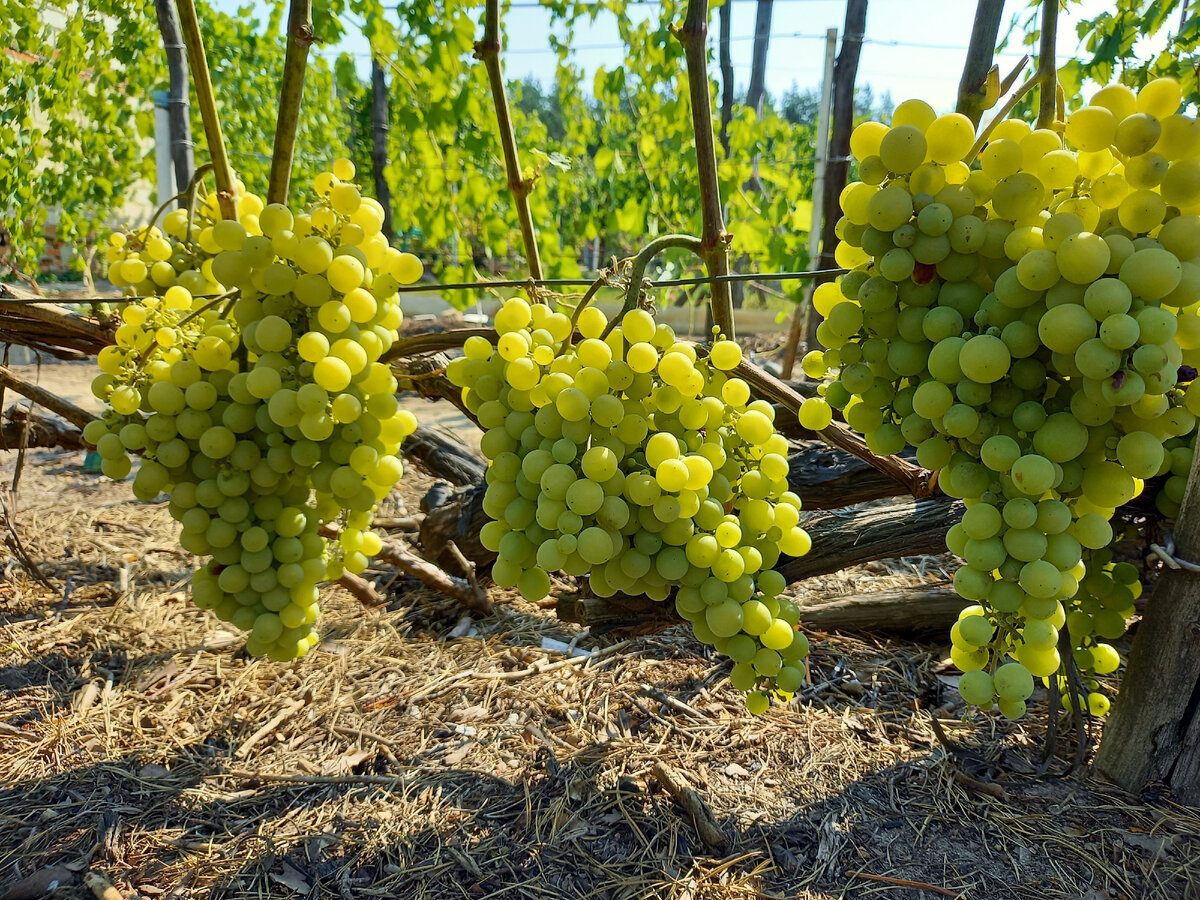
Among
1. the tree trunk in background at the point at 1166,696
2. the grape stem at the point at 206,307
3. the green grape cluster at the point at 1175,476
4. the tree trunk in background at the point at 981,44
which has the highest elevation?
the tree trunk in background at the point at 981,44

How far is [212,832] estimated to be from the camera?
143cm

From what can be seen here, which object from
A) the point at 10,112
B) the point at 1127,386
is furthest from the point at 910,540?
the point at 10,112

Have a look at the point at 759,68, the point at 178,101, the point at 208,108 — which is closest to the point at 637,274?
the point at 208,108

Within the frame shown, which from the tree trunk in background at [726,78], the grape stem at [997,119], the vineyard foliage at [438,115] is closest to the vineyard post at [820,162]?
the vineyard foliage at [438,115]

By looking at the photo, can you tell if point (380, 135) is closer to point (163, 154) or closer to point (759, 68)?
point (759, 68)

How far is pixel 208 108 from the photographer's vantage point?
4.81ft

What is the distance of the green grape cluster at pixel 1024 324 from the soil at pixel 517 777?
553 millimetres

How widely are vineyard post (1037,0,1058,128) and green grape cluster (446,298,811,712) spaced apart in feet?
1.55

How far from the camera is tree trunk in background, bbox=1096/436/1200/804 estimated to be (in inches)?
52.0

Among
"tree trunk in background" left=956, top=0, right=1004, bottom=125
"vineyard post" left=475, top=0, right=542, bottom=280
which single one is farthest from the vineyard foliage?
"tree trunk in background" left=956, top=0, right=1004, bottom=125

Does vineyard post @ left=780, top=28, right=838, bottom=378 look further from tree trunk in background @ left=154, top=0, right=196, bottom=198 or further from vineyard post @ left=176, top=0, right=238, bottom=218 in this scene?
vineyard post @ left=176, top=0, right=238, bottom=218

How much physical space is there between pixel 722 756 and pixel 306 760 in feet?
2.85

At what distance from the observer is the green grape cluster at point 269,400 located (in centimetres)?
123

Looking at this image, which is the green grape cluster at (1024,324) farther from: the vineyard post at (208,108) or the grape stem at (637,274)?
the vineyard post at (208,108)
